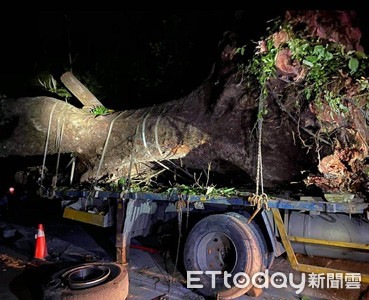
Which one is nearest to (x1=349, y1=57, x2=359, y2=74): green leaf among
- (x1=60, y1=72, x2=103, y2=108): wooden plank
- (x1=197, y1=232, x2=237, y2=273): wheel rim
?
(x1=197, y1=232, x2=237, y2=273): wheel rim

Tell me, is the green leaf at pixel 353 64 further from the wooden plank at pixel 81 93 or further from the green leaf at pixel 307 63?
the wooden plank at pixel 81 93

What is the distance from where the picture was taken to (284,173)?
16.5ft

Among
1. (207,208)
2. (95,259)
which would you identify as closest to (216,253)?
(207,208)

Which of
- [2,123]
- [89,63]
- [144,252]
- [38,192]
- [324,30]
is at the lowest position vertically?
[144,252]

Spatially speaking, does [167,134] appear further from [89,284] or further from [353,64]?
[353,64]

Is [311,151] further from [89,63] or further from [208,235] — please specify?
[89,63]

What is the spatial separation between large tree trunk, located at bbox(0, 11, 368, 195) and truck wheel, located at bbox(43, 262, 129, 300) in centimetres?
196

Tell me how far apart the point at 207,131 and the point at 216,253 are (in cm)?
190

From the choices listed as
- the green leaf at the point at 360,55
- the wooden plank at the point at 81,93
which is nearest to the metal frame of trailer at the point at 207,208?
the green leaf at the point at 360,55

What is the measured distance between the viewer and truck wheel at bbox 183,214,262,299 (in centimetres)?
458

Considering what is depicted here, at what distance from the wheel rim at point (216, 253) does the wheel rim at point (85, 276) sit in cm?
143

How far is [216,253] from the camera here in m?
5.00

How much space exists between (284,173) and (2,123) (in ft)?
20.0

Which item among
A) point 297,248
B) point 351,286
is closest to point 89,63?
point 297,248
